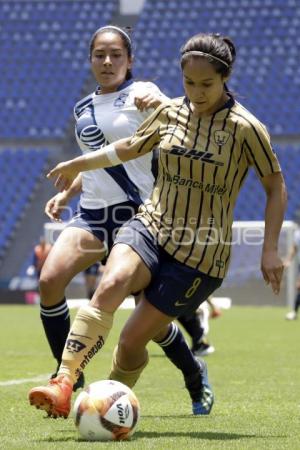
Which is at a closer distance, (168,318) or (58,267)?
(168,318)

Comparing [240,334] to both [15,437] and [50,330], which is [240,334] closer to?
[50,330]

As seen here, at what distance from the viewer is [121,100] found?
6.65 metres

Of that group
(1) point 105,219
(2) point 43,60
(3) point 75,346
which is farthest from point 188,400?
(2) point 43,60

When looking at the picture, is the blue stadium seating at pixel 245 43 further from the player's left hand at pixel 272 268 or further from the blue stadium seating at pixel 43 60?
the player's left hand at pixel 272 268

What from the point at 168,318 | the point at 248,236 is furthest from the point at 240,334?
the point at 168,318

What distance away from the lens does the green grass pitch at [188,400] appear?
4969 mm

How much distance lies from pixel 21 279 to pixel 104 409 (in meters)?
20.5

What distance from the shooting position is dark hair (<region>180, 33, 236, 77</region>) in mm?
5148

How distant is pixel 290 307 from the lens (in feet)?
74.3

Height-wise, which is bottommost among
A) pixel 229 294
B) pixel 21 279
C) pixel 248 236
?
pixel 21 279

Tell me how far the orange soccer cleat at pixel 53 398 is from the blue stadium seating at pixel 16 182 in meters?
21.2

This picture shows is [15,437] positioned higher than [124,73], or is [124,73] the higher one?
[124,73]

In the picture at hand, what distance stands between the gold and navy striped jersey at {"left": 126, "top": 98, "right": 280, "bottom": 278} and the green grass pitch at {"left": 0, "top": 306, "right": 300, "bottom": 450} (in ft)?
2.89

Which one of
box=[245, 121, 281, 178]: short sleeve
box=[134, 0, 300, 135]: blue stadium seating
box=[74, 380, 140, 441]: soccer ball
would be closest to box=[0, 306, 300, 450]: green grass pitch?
box=[74, 380, 140, 441]: soccer ball
